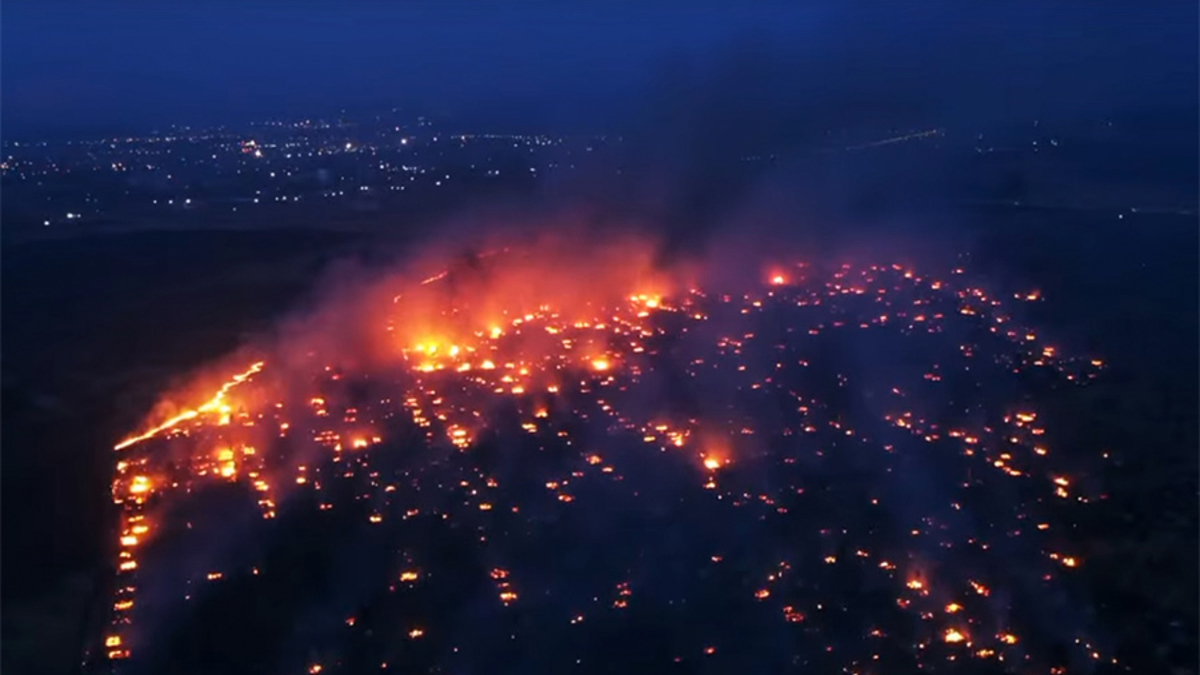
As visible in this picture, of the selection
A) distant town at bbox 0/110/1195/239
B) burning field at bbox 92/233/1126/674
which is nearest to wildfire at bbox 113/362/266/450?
burning field at bbox 92/233/1126/674

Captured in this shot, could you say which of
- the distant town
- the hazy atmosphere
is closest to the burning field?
the hazy atmosphere

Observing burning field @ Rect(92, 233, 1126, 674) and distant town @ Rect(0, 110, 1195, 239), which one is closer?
burning field @ Rect(92, 233, 1126, 674)

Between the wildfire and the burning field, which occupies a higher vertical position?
the wildfire

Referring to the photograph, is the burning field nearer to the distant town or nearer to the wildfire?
the wildfire

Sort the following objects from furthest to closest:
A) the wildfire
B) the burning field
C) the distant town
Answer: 1. the distant town
2. the wildfire
3. the burning field

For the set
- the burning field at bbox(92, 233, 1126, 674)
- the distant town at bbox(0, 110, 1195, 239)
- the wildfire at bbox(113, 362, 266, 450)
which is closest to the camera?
the burning field at bbox(92, 233, 1126, 674)

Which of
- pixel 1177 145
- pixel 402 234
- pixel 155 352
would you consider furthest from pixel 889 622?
pixel 1177 145

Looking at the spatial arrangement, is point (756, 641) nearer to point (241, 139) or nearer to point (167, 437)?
point (167, 437)

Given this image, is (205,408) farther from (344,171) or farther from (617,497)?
(344,171)
